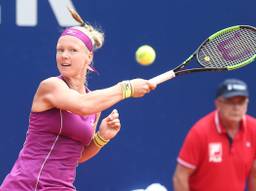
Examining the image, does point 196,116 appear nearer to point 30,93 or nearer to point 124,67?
point 124,67

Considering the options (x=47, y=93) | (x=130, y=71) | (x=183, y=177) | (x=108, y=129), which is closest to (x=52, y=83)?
(x=47, y=93)

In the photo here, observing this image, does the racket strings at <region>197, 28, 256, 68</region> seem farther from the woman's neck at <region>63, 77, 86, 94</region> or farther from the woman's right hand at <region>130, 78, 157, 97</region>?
the woman's neck at <region>63, 77, 86, 94</region>

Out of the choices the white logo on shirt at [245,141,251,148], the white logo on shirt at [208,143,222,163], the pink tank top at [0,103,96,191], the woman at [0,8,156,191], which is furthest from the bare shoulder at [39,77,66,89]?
the white logo on shirt at [245,141,251,148]

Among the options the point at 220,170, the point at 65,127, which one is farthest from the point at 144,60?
the point at 220,170

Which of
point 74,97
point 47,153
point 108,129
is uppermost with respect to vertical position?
point 74,97

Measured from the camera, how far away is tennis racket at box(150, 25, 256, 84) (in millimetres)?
4570

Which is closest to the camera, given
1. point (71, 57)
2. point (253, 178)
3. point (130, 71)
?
point (253, 178)

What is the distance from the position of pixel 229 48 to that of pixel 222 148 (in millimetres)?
1050

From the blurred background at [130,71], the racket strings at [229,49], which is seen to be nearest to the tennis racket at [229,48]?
the racket strings at [229,49]

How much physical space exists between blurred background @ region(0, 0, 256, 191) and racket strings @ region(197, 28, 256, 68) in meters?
0.77

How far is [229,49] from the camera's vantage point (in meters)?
4.64

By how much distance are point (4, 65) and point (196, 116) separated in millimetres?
1300

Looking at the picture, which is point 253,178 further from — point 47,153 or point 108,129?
point 47,153

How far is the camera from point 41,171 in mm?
4035
